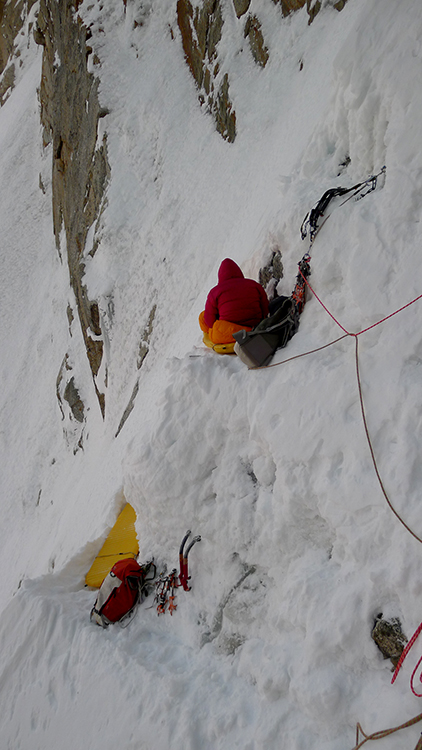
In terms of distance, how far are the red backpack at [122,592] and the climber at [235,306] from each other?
1746mm

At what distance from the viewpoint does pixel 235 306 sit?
11.4 ft

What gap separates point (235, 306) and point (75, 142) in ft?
29.6

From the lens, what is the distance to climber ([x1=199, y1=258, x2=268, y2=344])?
3.46m

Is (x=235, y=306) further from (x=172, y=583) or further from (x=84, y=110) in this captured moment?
(x=84, y=110)

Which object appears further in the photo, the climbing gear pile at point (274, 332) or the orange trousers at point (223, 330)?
the orange trousers at point (223, 330)

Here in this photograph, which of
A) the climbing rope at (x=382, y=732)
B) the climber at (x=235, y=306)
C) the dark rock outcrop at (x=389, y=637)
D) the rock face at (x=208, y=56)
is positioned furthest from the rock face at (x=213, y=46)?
the climbing rope at (x=382, y=732)

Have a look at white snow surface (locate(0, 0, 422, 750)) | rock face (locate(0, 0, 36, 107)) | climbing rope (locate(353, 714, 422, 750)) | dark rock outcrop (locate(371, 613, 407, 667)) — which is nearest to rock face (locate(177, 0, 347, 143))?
white snow surface (locate(0, 0, 422, 750))

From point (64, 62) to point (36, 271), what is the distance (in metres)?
5.75

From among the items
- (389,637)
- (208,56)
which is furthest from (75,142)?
(389,637)

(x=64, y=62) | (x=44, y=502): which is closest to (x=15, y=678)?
(x=44, y=502)

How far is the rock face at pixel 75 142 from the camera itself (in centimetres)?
955

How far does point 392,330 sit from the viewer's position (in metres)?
2.52

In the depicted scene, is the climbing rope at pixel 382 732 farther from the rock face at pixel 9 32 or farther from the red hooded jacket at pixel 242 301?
the rock face at pixel 9 32

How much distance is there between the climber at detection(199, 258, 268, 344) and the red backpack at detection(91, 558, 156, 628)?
175 cm
